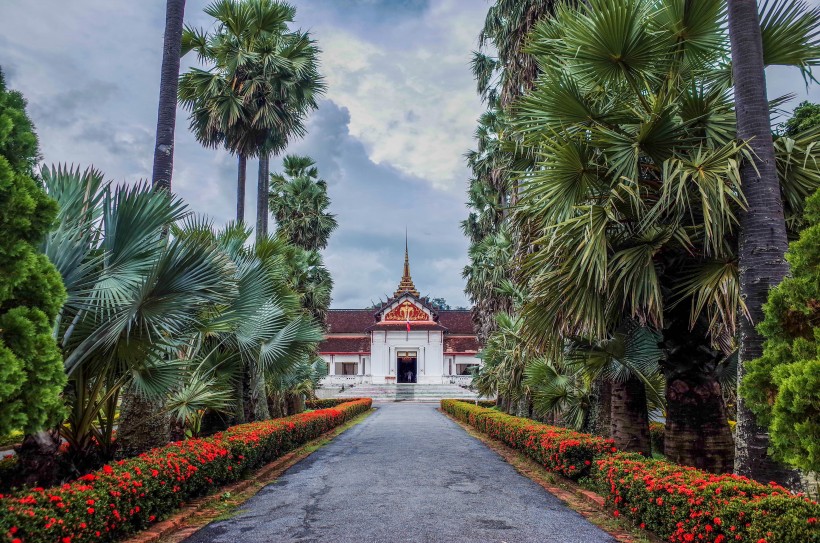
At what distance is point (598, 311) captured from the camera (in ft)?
18.8

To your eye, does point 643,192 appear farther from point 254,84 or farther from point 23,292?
point 254,84

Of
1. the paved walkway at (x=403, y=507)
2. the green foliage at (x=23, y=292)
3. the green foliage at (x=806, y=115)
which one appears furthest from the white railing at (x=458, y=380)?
the green foliage at (x=23, y=292)

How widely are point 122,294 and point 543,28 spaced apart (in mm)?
6012

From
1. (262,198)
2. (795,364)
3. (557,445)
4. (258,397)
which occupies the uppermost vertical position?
(262,198)

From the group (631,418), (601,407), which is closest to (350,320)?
(601,407)

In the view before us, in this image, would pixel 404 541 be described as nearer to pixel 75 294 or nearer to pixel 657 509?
pixel 657 509

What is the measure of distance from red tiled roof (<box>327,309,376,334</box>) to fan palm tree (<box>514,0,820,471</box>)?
42088mm

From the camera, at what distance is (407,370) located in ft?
161

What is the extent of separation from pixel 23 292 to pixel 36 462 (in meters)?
1.69

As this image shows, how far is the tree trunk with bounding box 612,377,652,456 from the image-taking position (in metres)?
7.53

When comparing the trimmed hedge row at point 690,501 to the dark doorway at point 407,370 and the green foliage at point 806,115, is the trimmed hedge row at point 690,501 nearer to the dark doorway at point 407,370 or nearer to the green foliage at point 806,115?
the green foliage at point 806,115

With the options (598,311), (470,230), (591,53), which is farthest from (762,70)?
(470,230)

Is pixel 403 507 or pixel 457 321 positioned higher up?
pixel 457 321

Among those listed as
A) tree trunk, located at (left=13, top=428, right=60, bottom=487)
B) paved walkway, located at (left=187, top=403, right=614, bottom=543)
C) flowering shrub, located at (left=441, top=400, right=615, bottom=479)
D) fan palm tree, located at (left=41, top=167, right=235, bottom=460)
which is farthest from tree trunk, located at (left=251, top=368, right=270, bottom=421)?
tree trunk, located at (left=13, top=428, right=60, bottom=487)
